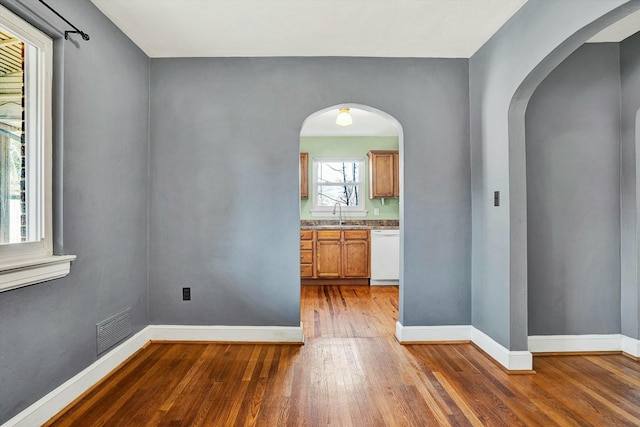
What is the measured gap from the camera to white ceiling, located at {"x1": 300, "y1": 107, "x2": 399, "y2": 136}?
4.83m

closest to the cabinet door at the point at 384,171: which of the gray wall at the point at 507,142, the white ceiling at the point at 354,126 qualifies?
the white ceiling at the point at 354,126

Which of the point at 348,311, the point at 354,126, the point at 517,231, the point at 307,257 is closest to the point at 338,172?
the point at 354,126

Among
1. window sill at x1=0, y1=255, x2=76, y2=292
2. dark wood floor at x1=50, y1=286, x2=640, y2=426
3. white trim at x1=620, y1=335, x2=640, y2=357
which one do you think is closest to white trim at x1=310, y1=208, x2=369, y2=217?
dark wood floor at x1=50, y1=286, x2=640, y2=426

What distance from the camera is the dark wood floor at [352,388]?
6.18ft

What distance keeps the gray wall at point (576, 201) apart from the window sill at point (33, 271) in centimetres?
322

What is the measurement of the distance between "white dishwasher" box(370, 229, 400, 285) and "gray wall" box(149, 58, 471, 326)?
7.29ft

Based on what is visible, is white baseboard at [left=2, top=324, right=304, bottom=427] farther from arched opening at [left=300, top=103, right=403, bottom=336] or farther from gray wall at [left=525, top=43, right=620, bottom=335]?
gray wall at [left=525, top=43, right=620, bottom=335]

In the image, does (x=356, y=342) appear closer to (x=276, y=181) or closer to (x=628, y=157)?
(x=276, y=181)

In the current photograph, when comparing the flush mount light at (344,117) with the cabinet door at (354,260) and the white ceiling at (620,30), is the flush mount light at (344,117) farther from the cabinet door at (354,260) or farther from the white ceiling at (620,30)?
the white ceiling at (620,30)

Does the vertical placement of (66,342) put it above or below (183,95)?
below

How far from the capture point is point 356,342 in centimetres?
→ 298

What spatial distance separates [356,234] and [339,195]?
3.45ft

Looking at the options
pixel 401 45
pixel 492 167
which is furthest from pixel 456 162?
pixel 401 45

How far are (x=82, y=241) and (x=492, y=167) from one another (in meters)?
2.94
